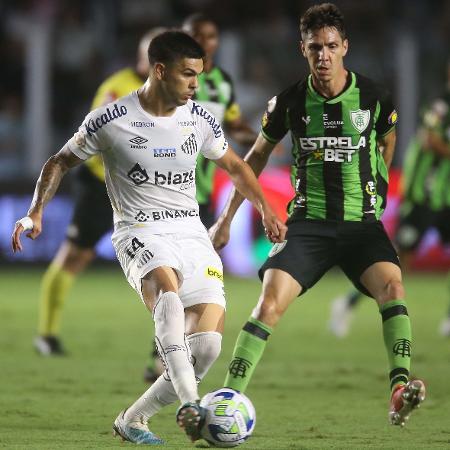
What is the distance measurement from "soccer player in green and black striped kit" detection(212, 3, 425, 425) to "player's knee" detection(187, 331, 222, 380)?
187 mm

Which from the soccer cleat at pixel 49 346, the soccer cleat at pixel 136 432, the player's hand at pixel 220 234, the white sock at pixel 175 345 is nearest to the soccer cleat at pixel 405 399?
the white sock at pixel 175 345

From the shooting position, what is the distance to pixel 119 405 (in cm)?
740

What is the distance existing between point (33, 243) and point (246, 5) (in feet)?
17.1

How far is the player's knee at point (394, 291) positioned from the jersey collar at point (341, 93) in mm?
951

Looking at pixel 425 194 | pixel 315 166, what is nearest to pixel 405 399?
pixel 315 166

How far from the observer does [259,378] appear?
8.67 meters

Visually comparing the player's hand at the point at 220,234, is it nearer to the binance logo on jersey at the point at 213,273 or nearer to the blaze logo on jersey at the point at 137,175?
the binance logo on jersey at the point at 213,273

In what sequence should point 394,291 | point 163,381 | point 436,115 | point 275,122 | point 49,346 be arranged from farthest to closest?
1. point 436,115
2. point 49,346
3. point 275,122
4. point 394,291
5. point 163,381

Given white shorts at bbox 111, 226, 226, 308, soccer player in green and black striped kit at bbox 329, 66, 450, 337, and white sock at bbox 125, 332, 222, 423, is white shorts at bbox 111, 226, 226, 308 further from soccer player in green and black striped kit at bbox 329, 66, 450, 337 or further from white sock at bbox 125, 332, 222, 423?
soccer player in green and black striped kit at bbox 329, 66, 450, 337

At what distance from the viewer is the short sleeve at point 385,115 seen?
6.58 metres

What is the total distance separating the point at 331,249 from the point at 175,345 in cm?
118

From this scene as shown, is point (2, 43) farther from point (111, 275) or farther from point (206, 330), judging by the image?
point (206, 330)

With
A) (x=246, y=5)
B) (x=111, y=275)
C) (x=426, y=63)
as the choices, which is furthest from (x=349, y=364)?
(x=246, y=5)

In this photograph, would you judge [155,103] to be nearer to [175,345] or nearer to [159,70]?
[159,70]
